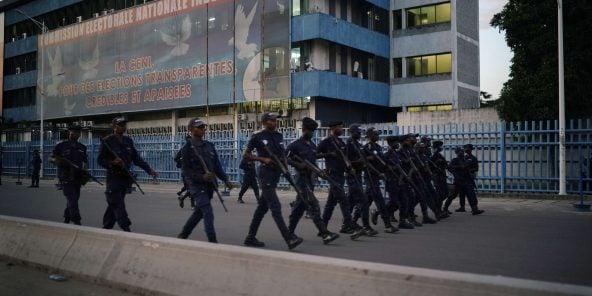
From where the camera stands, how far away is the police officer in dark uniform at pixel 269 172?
7344mm

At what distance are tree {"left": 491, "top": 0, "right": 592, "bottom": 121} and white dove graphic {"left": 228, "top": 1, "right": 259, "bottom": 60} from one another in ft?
48.2

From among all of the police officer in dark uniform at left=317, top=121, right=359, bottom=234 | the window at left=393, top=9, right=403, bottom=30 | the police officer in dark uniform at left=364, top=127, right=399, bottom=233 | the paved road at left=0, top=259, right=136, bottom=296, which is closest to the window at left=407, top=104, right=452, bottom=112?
the window at left=393, top=9, right=403, bottom=30

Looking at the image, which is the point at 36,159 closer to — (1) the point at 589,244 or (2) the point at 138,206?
(2) the point at 138,206

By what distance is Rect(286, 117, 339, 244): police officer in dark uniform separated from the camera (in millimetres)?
7941

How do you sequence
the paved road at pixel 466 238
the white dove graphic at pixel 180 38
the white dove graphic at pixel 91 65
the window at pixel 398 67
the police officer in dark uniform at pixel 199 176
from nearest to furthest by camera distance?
the paved road at pixel 466 238 < the police officer in dark uniform at pixel 199 176 < the white dove graphic at pixel 180 38 < the window at pixel 398 67 < the white dove graphic at pixel 91 65

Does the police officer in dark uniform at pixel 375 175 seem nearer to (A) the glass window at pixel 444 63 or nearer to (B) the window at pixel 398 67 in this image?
(A) the glass window at pixel 444 63

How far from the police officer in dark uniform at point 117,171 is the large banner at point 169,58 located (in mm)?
22011

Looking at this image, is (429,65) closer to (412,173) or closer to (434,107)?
(434,107)

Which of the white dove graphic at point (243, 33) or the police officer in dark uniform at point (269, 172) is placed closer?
the police officer in dark uniform at point (269, 172)

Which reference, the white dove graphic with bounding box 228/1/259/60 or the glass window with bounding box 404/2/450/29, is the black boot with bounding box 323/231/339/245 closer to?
the white dove graphic with bounding box 228/1/259/60

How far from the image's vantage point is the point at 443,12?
3431 cm

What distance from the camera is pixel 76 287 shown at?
5859mm

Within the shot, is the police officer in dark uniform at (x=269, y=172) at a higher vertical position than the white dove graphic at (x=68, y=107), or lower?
lower

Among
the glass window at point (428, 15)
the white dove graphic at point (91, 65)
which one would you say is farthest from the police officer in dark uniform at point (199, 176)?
the white dove graphic at point (91, 65)
